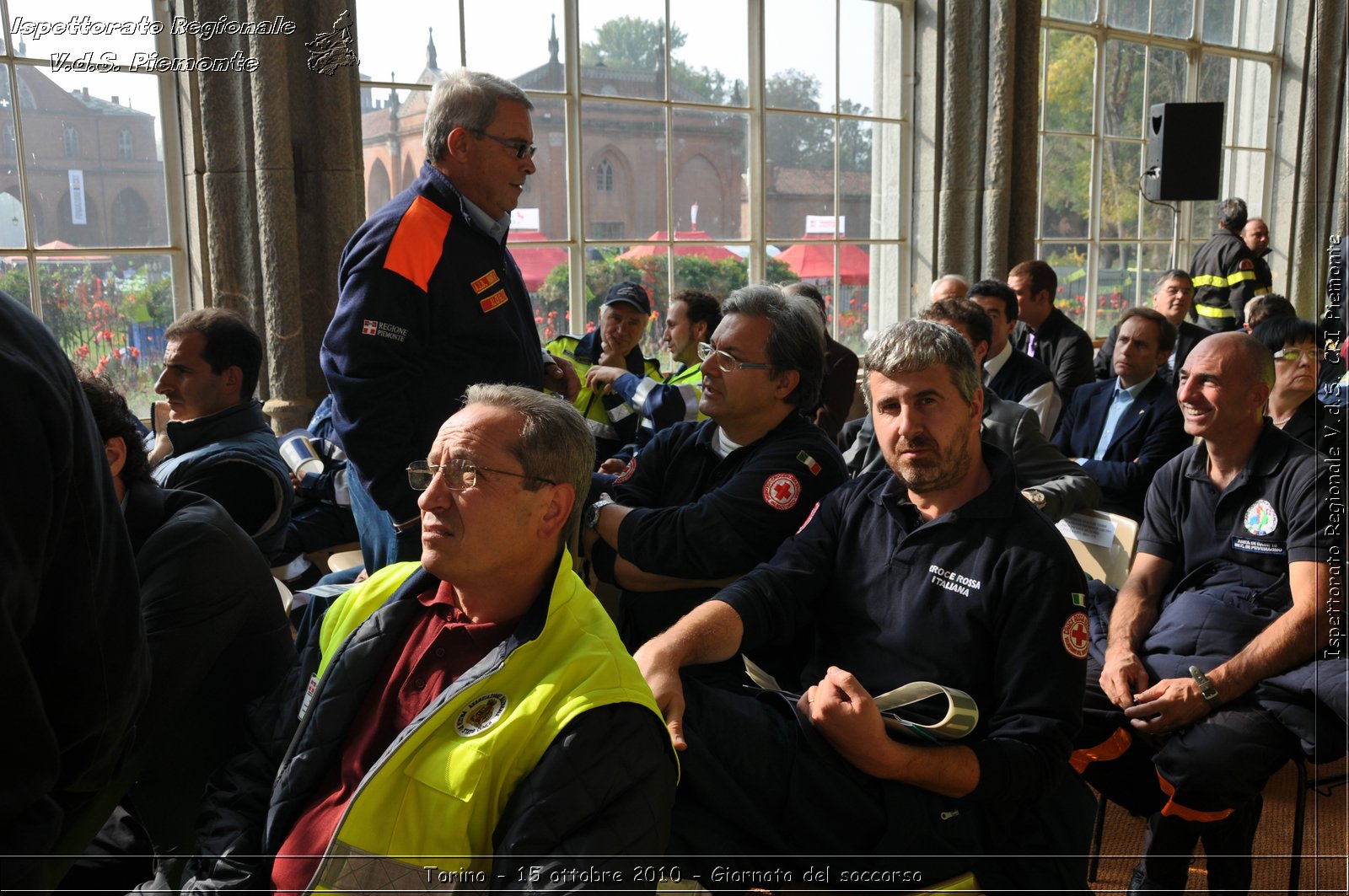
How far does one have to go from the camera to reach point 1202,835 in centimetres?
216

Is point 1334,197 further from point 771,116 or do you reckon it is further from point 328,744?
point 328,744

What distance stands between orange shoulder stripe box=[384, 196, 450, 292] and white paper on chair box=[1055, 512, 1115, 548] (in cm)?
182

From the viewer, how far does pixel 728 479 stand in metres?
2.47

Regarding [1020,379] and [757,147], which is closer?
[1020,379]

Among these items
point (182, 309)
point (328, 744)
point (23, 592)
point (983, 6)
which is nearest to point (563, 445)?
point (328, 744)

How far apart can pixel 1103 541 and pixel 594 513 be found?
1.42 metres

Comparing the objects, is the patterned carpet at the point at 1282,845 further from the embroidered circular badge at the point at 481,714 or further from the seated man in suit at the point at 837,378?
the seated man in suit at the point at 837,378

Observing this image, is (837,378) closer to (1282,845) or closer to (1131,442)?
(1131,442)

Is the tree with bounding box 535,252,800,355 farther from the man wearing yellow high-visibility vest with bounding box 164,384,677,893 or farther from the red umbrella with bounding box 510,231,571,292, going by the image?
the man wearing yellow high-visibility vest with bounding box 164,384,677,893

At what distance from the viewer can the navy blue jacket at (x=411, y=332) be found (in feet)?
7.50

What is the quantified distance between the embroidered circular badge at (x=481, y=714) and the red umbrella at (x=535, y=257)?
374 centimetres

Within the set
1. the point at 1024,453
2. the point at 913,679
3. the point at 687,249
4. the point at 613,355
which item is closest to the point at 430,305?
the point at 913,679

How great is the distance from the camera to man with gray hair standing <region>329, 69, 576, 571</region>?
229cm

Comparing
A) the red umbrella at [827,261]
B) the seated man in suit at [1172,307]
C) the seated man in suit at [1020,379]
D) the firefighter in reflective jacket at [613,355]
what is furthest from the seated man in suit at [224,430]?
the seated man in suit at [1172,307]
